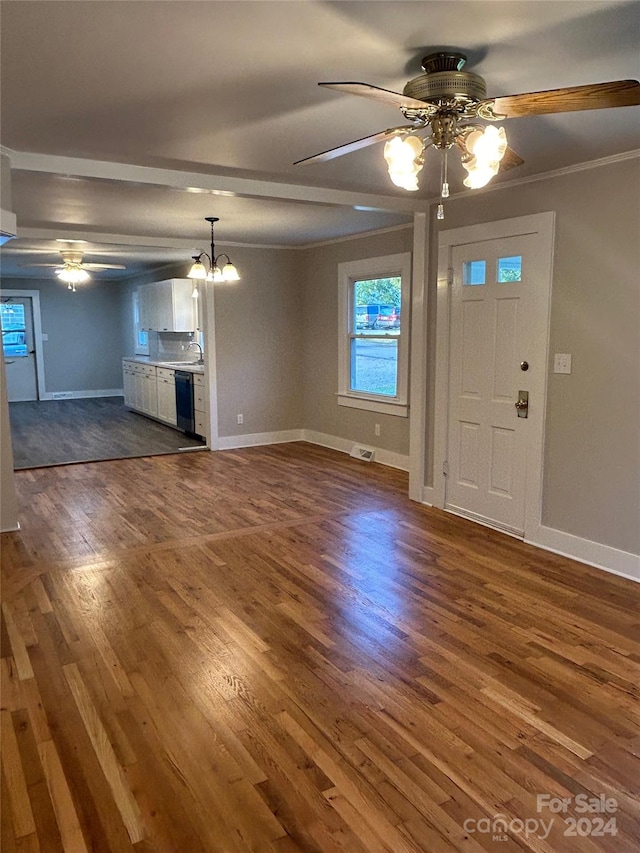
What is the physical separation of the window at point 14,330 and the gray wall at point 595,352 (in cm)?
956

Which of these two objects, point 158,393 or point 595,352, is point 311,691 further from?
point 158,393

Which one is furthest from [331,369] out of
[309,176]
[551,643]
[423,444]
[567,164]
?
[551,643]

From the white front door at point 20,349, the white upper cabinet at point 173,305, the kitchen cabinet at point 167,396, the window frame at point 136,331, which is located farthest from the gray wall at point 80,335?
the kitchen cabinet at point 167,396

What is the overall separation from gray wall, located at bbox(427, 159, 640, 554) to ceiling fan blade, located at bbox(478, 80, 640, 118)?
5.70ft

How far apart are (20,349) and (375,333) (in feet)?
24.8

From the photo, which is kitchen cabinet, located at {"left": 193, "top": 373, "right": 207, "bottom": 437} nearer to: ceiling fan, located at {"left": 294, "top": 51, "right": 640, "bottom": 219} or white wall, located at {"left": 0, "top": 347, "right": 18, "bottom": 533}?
white wall, located at {"left": 0, "top": 347, "right": 18, "bottom": 533}

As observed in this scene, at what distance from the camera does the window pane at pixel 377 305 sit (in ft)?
20.3

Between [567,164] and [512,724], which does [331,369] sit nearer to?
[567,164]

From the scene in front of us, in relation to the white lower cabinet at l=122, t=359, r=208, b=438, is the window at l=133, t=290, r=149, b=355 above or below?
above

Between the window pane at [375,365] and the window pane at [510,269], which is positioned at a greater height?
the window pane at [510,269]

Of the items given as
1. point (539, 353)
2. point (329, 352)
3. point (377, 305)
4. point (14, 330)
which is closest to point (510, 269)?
point (539, 353)

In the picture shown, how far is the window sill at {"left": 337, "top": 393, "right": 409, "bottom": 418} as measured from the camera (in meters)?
6.13

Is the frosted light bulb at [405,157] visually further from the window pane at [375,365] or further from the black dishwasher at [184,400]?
the black dishwasher at [184,400]

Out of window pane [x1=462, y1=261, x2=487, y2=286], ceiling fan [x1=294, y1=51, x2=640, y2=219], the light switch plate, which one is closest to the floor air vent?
window pane [x1=462, y1=261, x2=487, y2=286]
